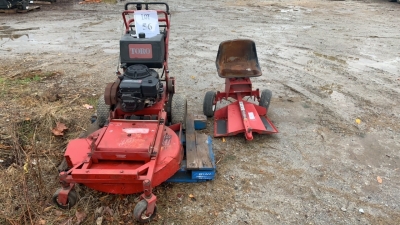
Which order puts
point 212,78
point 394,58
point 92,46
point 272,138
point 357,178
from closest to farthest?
point 357,178
point 272,138
point 212,78
point 394,58
point 92,46

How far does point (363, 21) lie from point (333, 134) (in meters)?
8.87

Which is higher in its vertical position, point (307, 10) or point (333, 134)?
point (307, 10)

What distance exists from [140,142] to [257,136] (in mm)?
1835

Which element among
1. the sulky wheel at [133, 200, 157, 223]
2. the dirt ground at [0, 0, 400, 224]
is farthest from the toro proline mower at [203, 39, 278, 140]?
the sulky wheel at [133, 200, 157, 223]

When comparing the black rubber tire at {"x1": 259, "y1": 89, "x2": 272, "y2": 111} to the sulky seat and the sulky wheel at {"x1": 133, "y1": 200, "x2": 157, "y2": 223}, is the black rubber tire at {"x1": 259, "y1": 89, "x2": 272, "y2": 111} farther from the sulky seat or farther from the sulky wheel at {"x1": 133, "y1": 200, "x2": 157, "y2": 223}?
the sulky wheel at {"x1": 133, "y1": 200, "x2": 157, "y2": 223}

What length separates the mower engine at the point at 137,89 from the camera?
3412mm

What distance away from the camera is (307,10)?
13891 mm

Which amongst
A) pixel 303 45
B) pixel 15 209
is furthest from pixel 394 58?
pixel 15 209

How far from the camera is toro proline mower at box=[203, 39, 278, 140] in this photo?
13.9 ft

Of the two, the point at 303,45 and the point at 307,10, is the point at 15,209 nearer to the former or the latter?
the point at 303,45

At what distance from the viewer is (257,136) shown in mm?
4379

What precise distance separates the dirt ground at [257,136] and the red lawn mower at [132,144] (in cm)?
30

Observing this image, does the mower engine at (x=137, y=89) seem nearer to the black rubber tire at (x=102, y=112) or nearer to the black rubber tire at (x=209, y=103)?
the black rubber tire at (x=102, y=112)

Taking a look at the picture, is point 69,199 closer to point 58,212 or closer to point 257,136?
point 58,212
